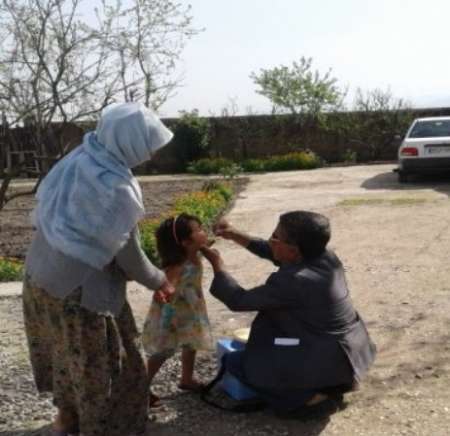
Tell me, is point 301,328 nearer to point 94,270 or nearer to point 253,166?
point 94,270

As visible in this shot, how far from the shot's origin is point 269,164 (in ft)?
75.3

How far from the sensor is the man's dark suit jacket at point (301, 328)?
3.81 meters

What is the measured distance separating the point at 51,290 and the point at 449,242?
660cm

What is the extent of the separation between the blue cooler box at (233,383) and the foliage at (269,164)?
1798 cm

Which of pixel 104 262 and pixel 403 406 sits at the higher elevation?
pixel 104 262

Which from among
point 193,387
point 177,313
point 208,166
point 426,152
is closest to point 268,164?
point 208,166

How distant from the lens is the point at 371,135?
25.1 metres

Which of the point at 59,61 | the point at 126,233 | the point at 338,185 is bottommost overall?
the point at 338,185

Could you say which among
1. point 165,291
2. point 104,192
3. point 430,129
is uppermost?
point 104,192

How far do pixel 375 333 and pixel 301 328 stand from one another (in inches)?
69.0

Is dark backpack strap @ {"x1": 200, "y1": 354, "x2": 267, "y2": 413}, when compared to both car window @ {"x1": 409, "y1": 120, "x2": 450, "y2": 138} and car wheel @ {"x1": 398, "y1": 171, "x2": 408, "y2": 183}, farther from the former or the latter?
car window @ {"x1": 409, "y1": 120, "x2": 450, "y2": 138}

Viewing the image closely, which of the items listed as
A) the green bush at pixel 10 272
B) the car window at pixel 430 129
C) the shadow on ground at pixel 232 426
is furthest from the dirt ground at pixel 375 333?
the car window at pixel 430 129

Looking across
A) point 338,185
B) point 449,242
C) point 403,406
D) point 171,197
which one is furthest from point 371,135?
point 403,406

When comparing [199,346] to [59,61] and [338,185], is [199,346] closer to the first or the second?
[59,61]
